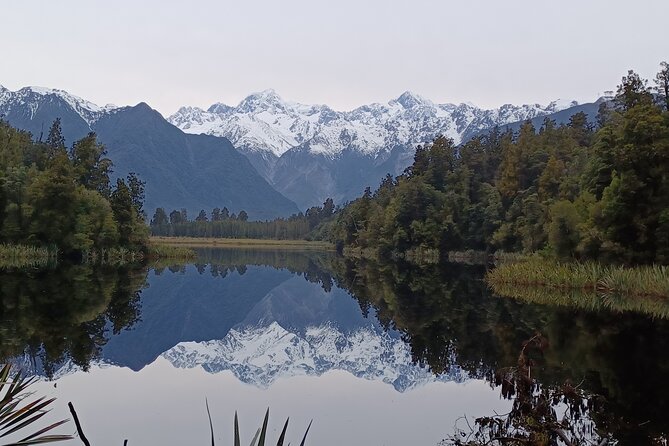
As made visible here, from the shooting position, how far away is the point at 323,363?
24250 millimetres

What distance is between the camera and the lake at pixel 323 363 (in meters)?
14.2

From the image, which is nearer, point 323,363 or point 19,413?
point 19,413

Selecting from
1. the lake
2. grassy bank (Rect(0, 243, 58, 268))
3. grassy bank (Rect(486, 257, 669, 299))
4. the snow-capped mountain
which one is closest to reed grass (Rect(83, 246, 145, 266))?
grassy bank (Rect(0, 243, 58, 268))

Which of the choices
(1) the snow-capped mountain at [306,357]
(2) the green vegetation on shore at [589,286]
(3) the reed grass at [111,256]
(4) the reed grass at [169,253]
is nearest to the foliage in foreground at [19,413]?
(1) the snow-capped mountain at [306,357]

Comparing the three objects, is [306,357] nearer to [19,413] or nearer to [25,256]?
[19,413]

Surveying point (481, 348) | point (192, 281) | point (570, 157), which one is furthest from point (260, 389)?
point (570, 157)

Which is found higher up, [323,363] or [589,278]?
[589,278]

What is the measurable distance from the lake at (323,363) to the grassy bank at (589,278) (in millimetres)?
5371

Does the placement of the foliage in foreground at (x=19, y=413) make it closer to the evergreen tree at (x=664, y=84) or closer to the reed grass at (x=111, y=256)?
the evergreen tree at (x=664, y=84)

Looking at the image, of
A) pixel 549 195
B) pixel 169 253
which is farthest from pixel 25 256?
pixel 549 195

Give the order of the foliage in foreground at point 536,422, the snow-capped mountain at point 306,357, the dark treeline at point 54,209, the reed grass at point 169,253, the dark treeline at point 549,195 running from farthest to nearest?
the reed grass at point 169,253 → the dark treeline at point 54,209 → the dark treeline at point 549,195 → the snow-capped mountain at point 306,357 → the foliage in foreground at point 536,422

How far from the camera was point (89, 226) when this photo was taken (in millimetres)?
73062

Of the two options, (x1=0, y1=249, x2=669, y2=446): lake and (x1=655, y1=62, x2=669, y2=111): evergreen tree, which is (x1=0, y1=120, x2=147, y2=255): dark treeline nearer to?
(x1=0, y1=249, x2=669, y2=446): lake

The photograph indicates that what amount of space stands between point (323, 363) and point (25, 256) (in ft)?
173
